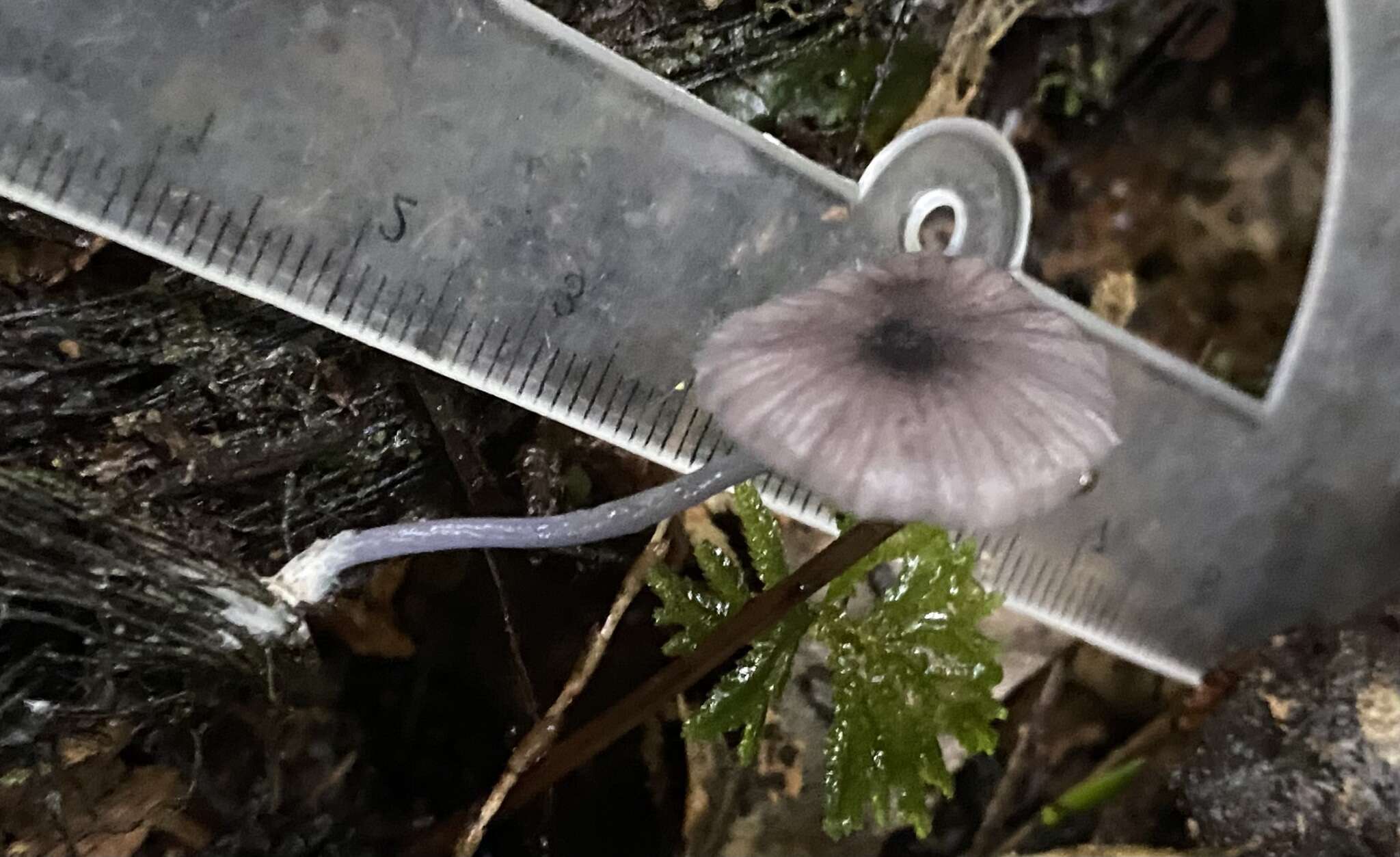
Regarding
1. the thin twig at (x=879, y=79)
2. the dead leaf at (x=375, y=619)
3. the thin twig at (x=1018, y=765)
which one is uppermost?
the thin twig at (x=879, y=79)

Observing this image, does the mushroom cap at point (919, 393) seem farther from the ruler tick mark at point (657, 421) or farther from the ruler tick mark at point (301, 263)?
the ruler tick mark at point (301, 263)

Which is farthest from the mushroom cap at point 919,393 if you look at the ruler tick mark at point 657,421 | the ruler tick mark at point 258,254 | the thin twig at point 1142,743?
the thin twig at point 1142,743

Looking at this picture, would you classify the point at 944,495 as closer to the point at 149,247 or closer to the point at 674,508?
the point at 674,508

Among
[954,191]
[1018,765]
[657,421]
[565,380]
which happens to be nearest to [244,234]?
[565,380]

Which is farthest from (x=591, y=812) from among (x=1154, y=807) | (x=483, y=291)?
(x=1154, y=807)

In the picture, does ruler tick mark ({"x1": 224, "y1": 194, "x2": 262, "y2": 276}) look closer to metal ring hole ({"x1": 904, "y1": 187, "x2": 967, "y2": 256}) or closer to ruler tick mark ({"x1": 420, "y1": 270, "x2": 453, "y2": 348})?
ruler tick mark ({"x1": 420, "y1": 270, "x2": 453, "y2": 348})

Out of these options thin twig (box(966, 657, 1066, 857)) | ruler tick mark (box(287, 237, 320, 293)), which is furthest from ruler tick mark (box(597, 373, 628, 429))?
thin twig (box(966, 657, 1066, 857))
